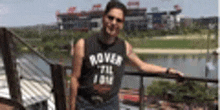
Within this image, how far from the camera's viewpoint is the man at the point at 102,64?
0.89 metres

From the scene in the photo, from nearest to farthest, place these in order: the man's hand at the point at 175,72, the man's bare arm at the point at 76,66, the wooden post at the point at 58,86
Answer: the man's bare arm at the point at 76,66, the man's hand at the point at 175,72, the wooden post at the point at 58,86

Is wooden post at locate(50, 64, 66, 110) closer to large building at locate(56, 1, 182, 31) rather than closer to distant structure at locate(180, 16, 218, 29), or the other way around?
large building at locate(56, 1, 182, 31)

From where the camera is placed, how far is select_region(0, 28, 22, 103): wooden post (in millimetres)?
1427

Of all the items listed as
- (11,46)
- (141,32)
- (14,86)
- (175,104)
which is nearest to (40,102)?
(14,86)

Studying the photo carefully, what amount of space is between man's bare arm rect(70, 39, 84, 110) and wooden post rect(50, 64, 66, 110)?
14.5 inches

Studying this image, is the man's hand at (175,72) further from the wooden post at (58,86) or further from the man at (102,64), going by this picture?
the wooden post at (58,86)

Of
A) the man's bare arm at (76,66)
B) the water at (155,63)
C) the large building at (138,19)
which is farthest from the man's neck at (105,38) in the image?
the large building at (138,19)

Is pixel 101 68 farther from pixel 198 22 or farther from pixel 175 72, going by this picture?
pixel 198 22

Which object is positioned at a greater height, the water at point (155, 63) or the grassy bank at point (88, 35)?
the grassy bank at point (88, 35)

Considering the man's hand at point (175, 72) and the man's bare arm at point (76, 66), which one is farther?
the man's hand at point (175, 72)

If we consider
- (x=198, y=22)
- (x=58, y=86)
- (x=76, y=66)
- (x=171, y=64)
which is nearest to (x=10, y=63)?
(x=58, y=86)

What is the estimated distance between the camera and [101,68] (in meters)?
0.91

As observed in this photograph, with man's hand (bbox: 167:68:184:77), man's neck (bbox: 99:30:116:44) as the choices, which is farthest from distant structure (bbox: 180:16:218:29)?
man's neck (bbox: 99:30:116:44)

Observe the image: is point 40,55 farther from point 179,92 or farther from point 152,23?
point 179,92
